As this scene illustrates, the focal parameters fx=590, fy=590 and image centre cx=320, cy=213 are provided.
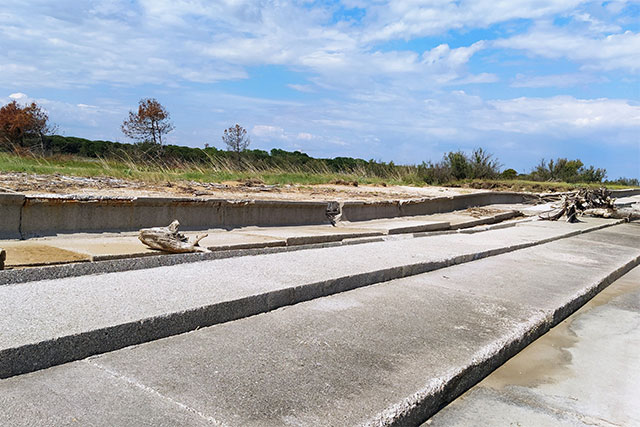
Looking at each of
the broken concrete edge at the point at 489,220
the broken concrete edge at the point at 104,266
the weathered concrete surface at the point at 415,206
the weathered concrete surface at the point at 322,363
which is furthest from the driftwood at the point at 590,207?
the broken concrete edge at the point at 104,266

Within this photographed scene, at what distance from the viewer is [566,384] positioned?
4004 millimetres

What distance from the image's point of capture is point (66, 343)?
10.6ft

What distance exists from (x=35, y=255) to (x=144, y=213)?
9.46 feet

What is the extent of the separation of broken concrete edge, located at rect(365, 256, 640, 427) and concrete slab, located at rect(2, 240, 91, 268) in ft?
13.5

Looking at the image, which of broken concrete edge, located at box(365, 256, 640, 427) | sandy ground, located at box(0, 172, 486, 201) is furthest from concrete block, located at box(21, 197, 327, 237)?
broken concrete edge, located at box(365, 256, 640, 427)

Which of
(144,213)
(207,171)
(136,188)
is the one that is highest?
(207,171)

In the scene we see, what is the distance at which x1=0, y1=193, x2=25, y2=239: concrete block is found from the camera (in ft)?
24.3

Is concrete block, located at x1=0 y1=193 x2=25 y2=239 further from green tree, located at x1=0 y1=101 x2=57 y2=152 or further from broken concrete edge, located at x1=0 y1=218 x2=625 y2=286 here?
green tree, located at x1=0 y1=101 x2=57 y2=152

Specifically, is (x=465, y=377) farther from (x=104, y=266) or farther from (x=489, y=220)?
(x=489, y=220)

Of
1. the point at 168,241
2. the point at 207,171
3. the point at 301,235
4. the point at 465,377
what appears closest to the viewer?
the point at 465,377

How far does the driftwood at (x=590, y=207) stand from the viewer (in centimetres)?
1592

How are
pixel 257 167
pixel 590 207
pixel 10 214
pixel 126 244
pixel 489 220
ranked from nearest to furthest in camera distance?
pixel 126 244, pixel 10 214, pixel 489 220, pixel 590 207, pixel 257 167

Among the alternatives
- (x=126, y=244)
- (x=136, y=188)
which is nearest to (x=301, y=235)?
(x=126, y=244)

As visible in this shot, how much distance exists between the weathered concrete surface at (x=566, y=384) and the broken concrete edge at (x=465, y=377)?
0.05m
